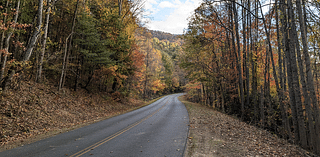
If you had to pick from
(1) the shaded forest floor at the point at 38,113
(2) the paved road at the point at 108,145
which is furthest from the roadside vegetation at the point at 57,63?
(2) the paved road at the point at 108,145

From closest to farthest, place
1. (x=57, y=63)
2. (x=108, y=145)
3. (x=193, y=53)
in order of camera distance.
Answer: (x=108, y=145) < (x=57, y=63) < (x=193, y=53)

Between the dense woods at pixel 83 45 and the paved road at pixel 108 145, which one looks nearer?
the paved road at pixel 108 145

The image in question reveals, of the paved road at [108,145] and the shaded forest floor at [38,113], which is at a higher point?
the shaded forest floor at [38,113]

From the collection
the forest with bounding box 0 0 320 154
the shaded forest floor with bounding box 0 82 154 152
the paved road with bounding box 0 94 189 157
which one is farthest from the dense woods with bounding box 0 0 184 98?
the paved road with bounding box 0 94 189 157

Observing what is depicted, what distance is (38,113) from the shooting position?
10.4 metres

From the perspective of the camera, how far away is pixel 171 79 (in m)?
65.9

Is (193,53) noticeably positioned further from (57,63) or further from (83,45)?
(57,63)

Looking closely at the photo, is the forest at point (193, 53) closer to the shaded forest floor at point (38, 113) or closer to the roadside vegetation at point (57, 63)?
the roadside vegetation at point (57, 63)

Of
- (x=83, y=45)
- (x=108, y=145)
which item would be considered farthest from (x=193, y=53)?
(x=108, y=145)

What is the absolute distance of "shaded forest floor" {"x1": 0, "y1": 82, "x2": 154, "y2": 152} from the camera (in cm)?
779

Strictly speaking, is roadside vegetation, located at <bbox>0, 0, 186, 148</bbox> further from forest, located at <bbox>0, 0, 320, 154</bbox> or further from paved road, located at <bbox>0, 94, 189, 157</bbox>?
paved road, located at <bbox>0, 94, 189, 157</bbox>

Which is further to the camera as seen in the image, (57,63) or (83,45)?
(83,45)

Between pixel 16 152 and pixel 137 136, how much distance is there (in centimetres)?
470

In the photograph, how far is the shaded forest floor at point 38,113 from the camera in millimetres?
7785
